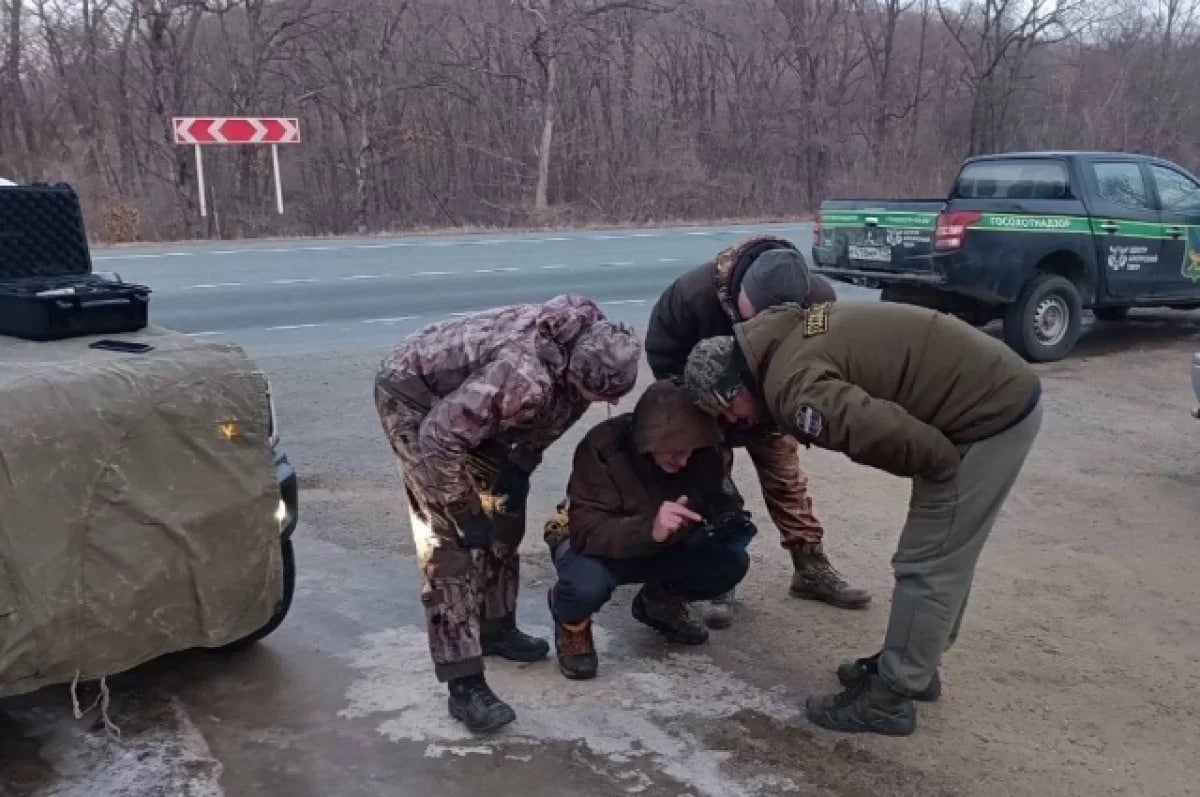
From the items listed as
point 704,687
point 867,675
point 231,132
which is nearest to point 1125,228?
point 867,675

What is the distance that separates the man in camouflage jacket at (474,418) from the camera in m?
3.43

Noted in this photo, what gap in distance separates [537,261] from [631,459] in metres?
12.9

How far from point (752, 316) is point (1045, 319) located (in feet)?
23.3

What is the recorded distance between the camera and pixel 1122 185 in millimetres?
10688

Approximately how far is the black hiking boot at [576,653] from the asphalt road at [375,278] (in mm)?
7020

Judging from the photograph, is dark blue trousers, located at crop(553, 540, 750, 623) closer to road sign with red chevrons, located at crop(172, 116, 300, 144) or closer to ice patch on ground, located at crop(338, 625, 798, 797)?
ice patch on ground, located at crop(338, 625, 798, 797)

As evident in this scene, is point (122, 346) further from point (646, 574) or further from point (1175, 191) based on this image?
point (1175, 191)

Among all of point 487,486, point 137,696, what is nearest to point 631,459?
point 487,486

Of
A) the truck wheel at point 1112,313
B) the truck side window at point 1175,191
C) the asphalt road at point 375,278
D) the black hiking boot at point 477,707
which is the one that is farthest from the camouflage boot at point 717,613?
the truck wheel at point 1112,313

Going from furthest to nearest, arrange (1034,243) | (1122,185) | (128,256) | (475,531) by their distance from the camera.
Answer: (128,256), (1122,185), (1034,243), (475,531)

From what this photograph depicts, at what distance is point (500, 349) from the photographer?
350cm

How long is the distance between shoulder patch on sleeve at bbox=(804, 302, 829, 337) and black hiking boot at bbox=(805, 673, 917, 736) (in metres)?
1.12

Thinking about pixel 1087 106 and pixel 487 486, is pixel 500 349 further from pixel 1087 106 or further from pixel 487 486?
pixel 1087 106

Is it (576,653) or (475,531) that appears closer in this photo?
(475,531)
